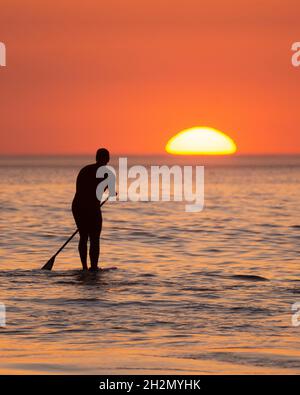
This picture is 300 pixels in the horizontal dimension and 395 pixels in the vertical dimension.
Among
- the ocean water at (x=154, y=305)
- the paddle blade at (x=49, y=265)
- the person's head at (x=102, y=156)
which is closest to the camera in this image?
the ocean water at (x=154, y=305)

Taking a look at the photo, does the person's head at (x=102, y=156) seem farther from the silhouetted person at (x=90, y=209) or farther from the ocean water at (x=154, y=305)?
the ocean water at (x=154, y=305)

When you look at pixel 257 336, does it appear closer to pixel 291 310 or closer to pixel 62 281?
pixel 291 310

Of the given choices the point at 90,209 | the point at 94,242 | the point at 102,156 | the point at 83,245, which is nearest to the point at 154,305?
the point at 94,242

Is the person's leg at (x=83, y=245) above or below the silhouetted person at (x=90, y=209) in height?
below

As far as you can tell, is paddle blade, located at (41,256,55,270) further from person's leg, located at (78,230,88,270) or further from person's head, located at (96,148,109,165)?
person's head, located at (96,148,109,165)

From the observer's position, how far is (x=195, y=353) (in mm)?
9188

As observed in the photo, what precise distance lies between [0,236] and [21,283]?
26.5 feet

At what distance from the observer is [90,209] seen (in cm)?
1532

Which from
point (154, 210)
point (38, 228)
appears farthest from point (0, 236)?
point (154, 210)

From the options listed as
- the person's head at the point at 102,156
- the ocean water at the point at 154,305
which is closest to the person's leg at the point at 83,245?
the ocean water at the point at 154,305

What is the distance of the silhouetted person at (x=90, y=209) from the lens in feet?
50.1

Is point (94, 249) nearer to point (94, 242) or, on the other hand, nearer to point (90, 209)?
point (94, 242)

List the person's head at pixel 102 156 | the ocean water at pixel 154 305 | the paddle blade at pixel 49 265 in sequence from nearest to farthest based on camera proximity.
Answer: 1. the ocean water at pixel 154 305
2. the person's head at pixel 102 156
3. the paddle blade at pixel 49 265

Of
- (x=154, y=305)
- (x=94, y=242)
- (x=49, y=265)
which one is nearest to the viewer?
(x=154, y=305)
